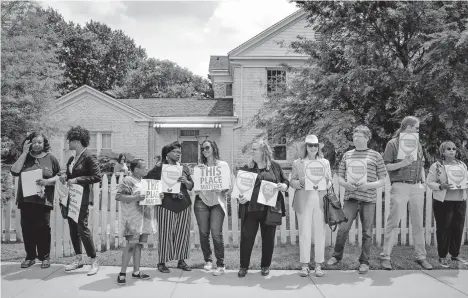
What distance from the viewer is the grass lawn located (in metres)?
6.27

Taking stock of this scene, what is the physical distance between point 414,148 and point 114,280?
4.48 meters

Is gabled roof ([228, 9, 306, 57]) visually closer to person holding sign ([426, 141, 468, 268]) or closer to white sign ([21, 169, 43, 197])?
person holding sign ([426, 141, 468, 268])

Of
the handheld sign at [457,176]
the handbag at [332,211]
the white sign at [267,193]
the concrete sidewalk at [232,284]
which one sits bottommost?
the concrete sidewalk at [232,284]

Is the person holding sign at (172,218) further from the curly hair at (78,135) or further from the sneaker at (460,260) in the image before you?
the sneaker at (460,260)

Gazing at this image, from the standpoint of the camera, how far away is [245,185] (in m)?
5.77

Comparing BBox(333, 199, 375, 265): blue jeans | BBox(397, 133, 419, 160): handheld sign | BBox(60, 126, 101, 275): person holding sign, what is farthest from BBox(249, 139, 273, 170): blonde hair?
BBox(60, 126, 101, 275): person holding sign

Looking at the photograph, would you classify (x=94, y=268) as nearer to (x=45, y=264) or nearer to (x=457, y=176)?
(x=45, y=264)

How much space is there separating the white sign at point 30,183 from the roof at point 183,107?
16.7m

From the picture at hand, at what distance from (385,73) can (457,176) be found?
351 centimetres

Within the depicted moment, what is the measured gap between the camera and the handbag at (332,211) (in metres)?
5.80

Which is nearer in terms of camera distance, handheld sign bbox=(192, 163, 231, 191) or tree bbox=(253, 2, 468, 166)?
handheld sign bbox=(192, 163, 231, 191)

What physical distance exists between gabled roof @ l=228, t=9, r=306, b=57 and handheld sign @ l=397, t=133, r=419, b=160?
1641 centimetres

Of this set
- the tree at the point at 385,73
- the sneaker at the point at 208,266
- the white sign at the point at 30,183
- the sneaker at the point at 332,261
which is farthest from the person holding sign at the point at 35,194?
the tree at the point at 385,73

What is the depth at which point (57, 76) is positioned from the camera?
50.6 feet
